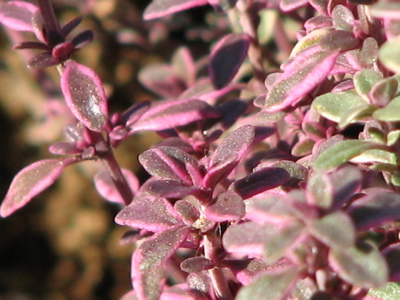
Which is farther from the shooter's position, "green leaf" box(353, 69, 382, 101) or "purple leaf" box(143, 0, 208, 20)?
"purple leaf" box(143, 0, 208, 20)

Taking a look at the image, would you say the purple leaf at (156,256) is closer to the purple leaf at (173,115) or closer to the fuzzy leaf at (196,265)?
the fuzzy leaf at (196,265)

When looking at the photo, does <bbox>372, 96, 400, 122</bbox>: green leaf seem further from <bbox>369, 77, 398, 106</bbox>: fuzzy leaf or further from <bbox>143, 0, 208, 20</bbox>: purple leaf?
<bbox>143, 0, 208, 20</bbox>: purple leaf

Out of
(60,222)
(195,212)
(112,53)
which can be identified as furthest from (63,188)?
(195,212)

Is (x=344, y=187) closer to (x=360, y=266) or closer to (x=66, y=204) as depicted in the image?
(x=360, y=266)

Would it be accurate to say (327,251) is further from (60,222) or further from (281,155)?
(60,222)

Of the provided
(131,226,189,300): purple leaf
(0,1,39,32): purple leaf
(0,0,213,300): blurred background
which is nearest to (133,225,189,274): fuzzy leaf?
(131,226,189,300): purple leaf

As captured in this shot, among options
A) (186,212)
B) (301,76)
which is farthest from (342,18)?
(186,212)
